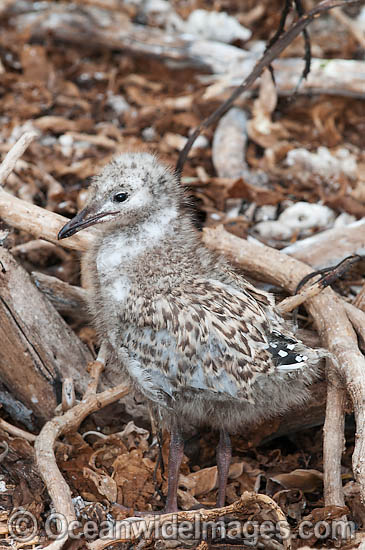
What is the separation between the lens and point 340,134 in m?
5.60

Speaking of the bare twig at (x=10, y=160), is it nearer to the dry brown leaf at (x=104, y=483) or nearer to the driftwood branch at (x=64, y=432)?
the driftwood branch at (x=64, y=432)

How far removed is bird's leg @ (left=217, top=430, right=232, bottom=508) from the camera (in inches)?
129

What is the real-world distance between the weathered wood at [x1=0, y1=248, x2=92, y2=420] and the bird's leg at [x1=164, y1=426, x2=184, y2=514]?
2.22 ft

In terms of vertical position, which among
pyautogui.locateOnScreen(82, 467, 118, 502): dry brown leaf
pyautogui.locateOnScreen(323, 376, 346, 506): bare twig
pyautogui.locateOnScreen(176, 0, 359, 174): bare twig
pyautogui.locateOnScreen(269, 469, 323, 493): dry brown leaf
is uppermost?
pyautogui.locateOnScreen(176, 0, 359, 174): bare twig

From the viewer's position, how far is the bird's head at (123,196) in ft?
10.3

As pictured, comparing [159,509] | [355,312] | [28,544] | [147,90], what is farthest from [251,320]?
[147,90]

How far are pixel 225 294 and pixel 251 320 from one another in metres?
0.16

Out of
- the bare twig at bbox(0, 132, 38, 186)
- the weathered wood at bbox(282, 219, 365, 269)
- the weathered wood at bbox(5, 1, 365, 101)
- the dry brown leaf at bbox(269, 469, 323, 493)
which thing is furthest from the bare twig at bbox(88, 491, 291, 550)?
the weathered wood at bbox(5, 1, 365, 101)

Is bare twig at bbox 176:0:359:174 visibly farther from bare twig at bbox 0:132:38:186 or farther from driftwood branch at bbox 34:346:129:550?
driftwood branch at bbox 34:346:129:550

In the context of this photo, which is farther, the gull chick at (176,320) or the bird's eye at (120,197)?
the bird's eye at (120,197)

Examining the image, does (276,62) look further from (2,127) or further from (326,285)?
(326,285)

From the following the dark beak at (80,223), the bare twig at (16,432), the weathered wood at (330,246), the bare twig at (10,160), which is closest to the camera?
the dark beak at (80,223)

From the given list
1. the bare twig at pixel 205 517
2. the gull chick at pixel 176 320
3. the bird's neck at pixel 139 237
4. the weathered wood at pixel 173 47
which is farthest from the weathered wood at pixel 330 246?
the weathered wood at pixel 173 47

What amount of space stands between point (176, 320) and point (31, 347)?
0.98 meters
